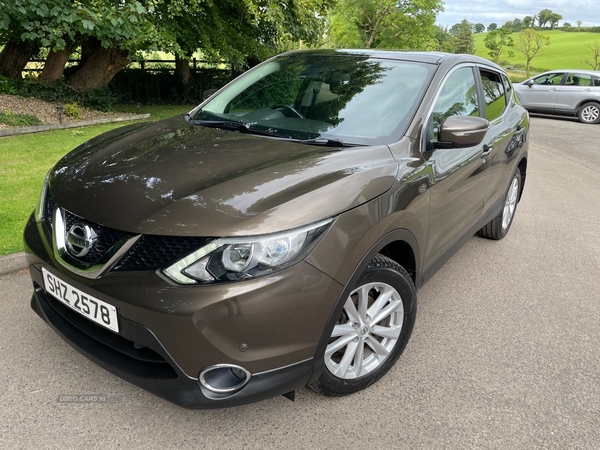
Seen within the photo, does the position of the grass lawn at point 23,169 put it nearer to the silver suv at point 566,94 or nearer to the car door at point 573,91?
the silver suv at point 566,94

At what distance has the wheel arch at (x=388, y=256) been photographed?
2172 mm

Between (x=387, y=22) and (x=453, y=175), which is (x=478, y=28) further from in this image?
(x=453, y=175)

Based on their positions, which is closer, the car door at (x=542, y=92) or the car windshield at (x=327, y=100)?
the car windshield at (x=327, y=100)

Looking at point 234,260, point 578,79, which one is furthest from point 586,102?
point 234,260

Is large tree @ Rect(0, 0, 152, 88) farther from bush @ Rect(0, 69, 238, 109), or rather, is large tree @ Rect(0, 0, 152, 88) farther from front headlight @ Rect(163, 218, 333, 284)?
front headlight @ Rect(163, 218, 333, 284)

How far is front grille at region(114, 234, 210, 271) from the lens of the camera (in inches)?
76.3

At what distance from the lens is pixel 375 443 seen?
2305 millimetres

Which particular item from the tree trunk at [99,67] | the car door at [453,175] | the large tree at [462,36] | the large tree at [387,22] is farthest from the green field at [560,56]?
the car door at [453,175]

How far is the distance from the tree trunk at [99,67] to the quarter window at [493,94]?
10.1 m

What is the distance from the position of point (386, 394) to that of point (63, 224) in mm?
1826

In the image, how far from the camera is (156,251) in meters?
1.96

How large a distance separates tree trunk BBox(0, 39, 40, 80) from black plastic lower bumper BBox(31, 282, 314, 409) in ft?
38.2

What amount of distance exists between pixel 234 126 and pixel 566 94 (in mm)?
16934

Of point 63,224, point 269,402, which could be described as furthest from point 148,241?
point 269,402
